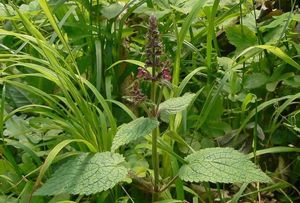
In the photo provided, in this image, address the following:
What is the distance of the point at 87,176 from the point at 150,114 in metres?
0.16

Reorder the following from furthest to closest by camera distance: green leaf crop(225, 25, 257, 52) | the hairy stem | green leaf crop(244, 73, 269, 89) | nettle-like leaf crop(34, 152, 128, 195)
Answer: green leaf crop(225, 25, 257, 52) < green leaf crop(244, 73, 269, 89) < the hairy stem < nettle-like leaf crop(34, 152, 128, 195)

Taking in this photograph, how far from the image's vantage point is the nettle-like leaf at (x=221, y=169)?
0.95 metres

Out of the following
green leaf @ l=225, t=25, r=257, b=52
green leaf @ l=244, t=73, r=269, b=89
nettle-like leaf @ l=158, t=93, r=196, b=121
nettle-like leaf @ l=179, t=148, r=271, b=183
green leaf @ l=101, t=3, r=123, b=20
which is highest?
green leaf @ l=101, t=3, r=123, b=20

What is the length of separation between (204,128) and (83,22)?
53cm

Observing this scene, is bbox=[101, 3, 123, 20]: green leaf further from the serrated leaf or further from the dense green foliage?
the serrated leaf

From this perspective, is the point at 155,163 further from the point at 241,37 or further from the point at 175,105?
the point at 241,37

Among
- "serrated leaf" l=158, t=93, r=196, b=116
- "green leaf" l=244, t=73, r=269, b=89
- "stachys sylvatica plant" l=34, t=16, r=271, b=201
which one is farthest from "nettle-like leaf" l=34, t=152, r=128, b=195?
"green leaf" l=244, t=73, r=269, b=89

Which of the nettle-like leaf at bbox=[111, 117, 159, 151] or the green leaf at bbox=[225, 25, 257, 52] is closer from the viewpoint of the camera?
the nettle-like leaf at bbox=[111, 117, 159, 151]

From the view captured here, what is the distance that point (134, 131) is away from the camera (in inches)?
38.6

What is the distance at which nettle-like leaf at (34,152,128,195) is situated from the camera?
94 centimetres

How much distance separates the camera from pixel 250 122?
4.90 ft

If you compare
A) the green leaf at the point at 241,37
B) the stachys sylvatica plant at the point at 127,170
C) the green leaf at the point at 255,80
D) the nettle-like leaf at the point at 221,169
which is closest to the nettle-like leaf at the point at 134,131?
the stachys sylvatica plant at the point at 127,170

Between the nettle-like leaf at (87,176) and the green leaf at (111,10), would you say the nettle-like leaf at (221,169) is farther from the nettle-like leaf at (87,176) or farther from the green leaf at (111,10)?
the green leaf at (111,10)

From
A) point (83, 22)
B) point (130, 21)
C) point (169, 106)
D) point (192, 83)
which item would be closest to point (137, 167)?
point (169, 106)
